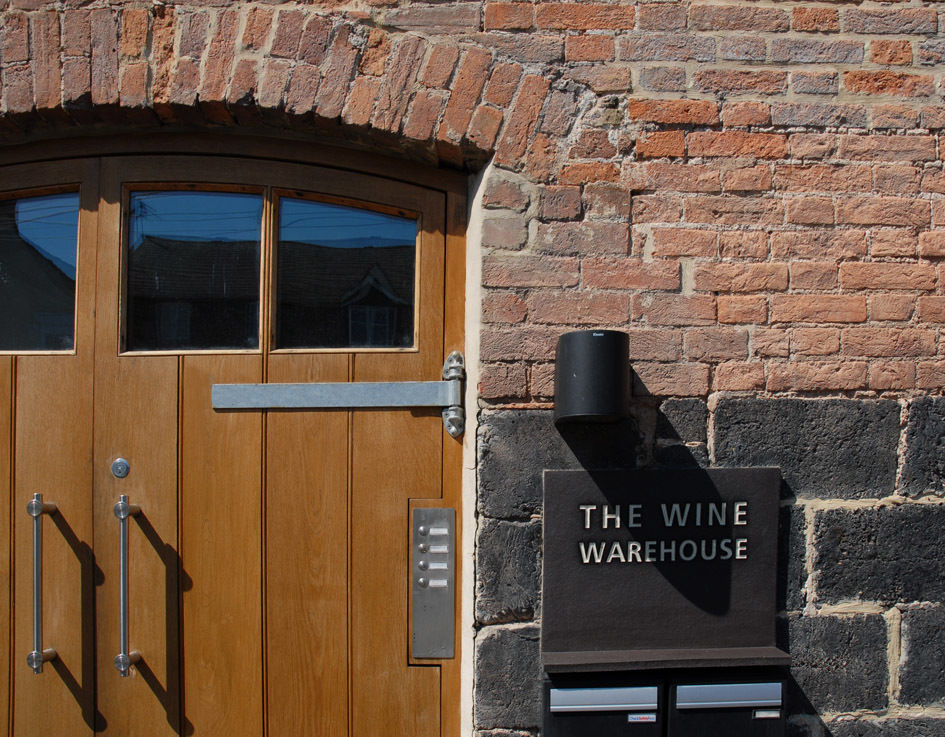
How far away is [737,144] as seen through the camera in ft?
6.24

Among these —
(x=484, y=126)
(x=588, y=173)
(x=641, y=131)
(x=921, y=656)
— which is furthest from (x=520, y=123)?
(x=921, y=656)

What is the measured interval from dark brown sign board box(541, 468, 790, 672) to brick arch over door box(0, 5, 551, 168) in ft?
3.49

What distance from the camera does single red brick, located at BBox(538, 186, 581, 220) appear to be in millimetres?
1879

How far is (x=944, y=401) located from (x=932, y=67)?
105cm

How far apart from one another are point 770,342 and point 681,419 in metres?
0.36

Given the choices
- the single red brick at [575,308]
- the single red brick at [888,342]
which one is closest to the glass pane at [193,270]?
the single red brick at [575,308]

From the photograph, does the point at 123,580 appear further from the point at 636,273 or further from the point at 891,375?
the point at 891,375

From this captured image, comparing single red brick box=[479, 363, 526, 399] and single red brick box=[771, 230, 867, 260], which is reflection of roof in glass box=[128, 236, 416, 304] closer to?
single red brick box=[479, 363, 526, 399]

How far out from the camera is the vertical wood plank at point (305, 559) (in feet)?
6.59

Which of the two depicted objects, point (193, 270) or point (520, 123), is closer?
point (520, 123)

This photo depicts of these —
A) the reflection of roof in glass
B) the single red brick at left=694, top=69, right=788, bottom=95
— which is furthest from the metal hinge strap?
the single red brick at left=694, top=69, right=788, bottom=95

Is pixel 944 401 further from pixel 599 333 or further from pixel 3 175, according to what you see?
pixel 3 175

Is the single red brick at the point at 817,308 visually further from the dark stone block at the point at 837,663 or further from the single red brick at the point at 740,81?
the dark stone block at the point at 837,663

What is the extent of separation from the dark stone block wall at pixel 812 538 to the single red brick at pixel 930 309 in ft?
0.85
